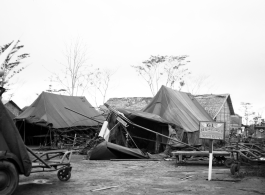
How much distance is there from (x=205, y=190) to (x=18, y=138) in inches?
170

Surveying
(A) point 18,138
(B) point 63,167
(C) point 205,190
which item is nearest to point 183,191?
(C) point 205,190

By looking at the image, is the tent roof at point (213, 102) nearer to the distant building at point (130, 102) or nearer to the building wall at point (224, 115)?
the building wall at point (224, 115)

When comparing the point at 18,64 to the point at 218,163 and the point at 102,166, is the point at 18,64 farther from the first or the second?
the point at 218,163

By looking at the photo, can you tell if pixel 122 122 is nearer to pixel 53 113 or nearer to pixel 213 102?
pixel 53 113

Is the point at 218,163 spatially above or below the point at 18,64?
below

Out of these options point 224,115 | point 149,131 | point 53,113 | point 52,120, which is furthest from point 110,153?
point 224,115

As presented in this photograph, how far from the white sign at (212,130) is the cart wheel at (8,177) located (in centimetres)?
553

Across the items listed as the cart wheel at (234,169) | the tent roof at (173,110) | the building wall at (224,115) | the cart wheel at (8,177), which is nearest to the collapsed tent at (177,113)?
the tent roof at (173,110)

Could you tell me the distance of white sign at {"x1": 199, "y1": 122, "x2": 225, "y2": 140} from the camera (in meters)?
9.88

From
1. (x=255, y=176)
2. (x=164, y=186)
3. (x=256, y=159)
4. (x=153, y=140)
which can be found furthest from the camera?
(x=153, y=140)

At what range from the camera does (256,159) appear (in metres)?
11.0

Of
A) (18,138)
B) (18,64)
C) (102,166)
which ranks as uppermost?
(18,64)

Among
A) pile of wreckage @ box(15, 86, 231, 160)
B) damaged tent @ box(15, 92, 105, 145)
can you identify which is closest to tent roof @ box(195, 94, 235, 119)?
pile of wreckage @ box(15, 86, 231, 160)

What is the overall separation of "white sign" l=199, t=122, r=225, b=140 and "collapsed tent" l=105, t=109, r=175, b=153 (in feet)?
23.3
